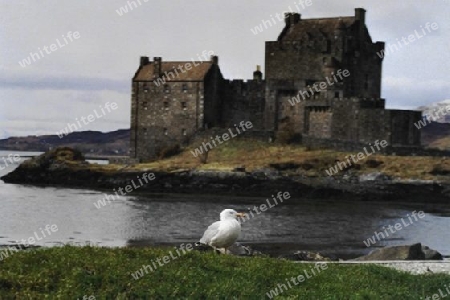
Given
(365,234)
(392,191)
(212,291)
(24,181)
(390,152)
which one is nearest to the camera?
(212,291)

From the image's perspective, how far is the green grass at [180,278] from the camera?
1739cm

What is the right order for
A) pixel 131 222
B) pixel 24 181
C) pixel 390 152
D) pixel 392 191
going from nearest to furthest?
1. pixel 131 222
2. pixel 392 191
3. pixel 390 152
4. pixel 24 181

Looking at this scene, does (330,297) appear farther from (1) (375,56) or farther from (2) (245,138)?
(1) (375,56)

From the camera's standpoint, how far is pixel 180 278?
18.3 metres

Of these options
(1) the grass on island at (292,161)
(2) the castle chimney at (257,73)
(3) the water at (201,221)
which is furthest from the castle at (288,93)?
(3) the water at (201,221)

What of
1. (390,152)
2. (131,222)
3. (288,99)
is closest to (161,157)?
(288,99)

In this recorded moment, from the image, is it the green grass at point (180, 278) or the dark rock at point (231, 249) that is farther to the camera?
the dark rock at point (231, 249)

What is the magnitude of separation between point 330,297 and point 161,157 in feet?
231

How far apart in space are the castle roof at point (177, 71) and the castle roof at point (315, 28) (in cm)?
904

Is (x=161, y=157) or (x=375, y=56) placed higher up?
(x=375, y=56)

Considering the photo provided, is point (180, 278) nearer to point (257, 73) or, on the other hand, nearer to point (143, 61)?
point (257, 73)

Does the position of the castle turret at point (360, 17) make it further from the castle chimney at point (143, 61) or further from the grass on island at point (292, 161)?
the castle chimney at point (143, 61)

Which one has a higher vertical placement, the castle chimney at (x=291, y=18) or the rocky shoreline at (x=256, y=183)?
the castle chimney at (x=291, y=18)

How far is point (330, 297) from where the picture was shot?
18203mm
